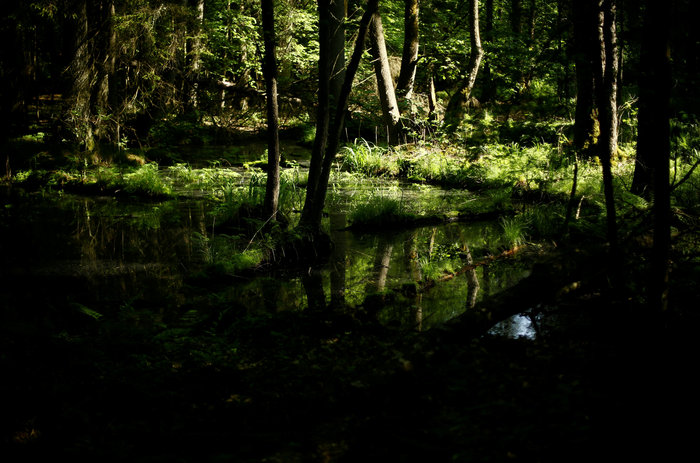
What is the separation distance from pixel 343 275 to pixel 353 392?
332 centimetres

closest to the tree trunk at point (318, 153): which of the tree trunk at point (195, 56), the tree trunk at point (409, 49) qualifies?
the tree trunk at point (195, 56)

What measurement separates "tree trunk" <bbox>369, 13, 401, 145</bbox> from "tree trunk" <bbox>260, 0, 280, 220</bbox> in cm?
812

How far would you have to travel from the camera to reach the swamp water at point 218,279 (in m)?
5.28

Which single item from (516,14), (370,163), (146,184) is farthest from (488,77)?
(146,184)

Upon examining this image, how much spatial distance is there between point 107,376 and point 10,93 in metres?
13.7

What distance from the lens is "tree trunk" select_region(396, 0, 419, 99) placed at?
16.0 meters

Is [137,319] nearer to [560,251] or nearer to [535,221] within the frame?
[560,251]

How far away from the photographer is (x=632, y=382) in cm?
306

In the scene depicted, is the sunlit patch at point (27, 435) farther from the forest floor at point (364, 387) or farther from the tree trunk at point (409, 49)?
the tree trunk at point (409, 49)

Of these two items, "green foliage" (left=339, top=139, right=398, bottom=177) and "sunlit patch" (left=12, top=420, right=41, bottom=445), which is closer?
"sunlit patch" (left=12, top=420, right=41, bottom=445)

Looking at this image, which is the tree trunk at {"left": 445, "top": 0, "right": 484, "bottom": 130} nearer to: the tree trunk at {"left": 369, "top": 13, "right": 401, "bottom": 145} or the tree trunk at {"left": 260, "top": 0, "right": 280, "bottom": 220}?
the tree trunk at {"left": 369, "top": 13, "right": 401, "bottom": 145}

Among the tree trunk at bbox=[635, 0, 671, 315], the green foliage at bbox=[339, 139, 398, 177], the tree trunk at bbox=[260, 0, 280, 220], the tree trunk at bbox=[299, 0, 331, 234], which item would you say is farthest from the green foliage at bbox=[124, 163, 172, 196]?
the tree trunk at bbox=[635, 0, 671, 315]

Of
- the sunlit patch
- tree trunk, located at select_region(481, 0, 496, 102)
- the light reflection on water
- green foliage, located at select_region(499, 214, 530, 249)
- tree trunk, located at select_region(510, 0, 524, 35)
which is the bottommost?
the sunlit patch

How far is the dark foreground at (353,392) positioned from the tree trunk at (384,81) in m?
11.7
